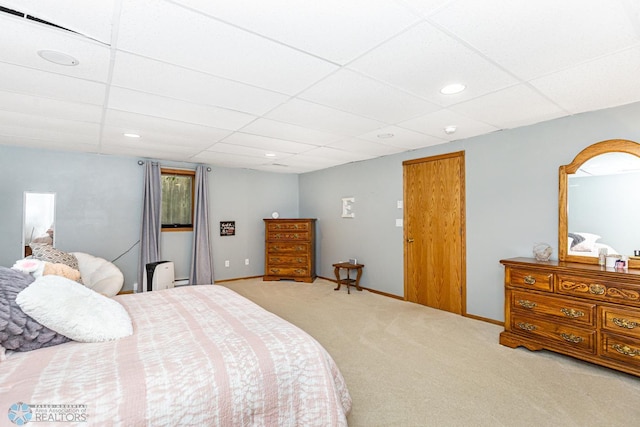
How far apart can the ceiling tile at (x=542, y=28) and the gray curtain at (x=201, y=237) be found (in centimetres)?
496

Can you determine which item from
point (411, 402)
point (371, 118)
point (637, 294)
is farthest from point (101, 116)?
point (637, 294)

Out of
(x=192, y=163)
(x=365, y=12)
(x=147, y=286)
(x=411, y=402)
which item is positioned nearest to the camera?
(x=365, y=12)

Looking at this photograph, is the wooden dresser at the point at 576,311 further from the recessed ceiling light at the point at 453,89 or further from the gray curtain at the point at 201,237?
the gray curtain at the point at 201,237

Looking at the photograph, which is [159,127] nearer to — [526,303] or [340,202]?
[340,202]

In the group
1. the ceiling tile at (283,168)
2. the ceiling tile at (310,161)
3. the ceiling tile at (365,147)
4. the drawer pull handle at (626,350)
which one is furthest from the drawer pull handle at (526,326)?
the ceiling tile at (283,168)

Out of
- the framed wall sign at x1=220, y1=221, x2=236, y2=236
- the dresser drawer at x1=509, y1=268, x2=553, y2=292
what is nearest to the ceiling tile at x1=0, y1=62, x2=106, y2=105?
the framed wall sign at x1=220, y1=221, x2=236, y2=236

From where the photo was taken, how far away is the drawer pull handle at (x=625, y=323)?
238cm

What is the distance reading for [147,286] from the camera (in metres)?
4.76

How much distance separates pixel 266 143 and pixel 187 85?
1849 mm

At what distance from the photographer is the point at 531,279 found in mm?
2951

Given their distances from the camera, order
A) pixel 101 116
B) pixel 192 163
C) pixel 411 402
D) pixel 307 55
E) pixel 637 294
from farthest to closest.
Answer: pixel 192 163 < pixel 101 116 < pixel 637 294 < pixel 411 402 < pixel 307 55

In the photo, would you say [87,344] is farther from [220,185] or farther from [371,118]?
[220,185]

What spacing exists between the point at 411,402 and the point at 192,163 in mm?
5149

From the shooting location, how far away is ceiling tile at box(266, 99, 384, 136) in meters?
2.85
